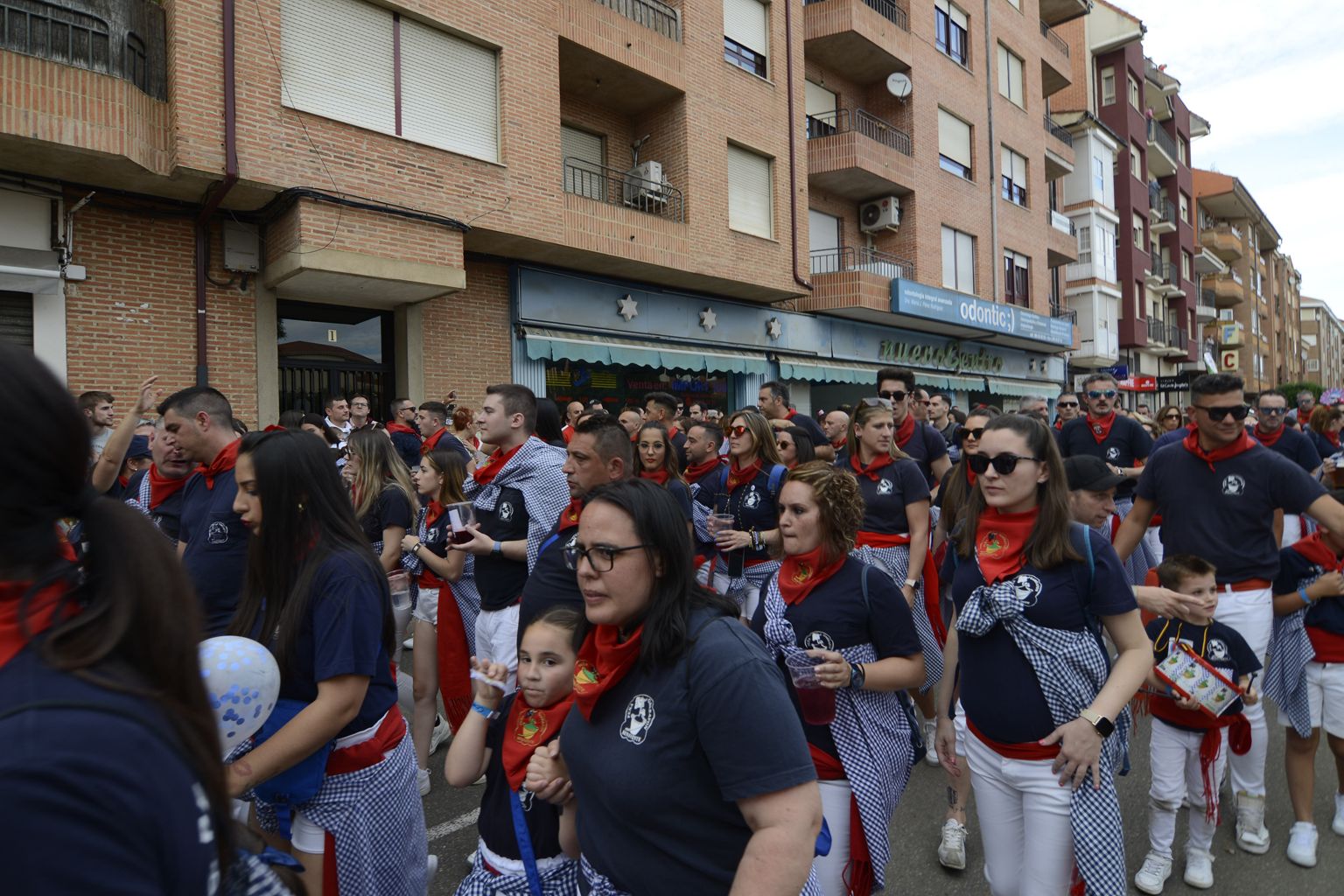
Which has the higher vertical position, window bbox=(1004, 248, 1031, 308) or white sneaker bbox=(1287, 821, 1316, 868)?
window bbox=(1004, 248, 1031, 308)

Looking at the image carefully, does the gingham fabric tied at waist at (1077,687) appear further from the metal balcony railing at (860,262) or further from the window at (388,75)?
the metal balcony railing at (860,262)

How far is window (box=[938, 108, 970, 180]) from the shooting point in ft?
75.1

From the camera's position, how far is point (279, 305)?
11.3 m

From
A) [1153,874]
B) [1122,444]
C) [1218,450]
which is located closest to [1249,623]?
[1218,450]

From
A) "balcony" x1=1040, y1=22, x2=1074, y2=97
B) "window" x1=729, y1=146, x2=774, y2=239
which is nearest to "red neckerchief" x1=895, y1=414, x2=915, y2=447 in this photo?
"window" x1=729, y1=146, x2=774, y2=239

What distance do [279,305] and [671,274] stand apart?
6609 mm

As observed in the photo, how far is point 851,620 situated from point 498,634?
1.97 meters

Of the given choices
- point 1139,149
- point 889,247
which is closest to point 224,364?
point 889,247

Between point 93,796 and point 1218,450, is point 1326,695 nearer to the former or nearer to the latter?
point 1218,450

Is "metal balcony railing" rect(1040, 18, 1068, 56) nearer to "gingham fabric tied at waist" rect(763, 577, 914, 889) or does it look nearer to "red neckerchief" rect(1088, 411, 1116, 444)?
"red neckerchief" rect(1088, 411, 1116, 444)

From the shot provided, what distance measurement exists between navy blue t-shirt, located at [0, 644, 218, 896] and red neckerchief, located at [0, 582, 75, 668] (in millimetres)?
17

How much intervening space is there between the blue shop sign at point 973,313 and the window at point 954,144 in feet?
13.0

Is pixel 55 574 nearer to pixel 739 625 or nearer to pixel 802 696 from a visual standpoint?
pixel 739 625

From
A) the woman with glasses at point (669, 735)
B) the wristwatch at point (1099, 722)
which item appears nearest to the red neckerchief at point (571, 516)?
the woman with glasses at point (669, 735)
